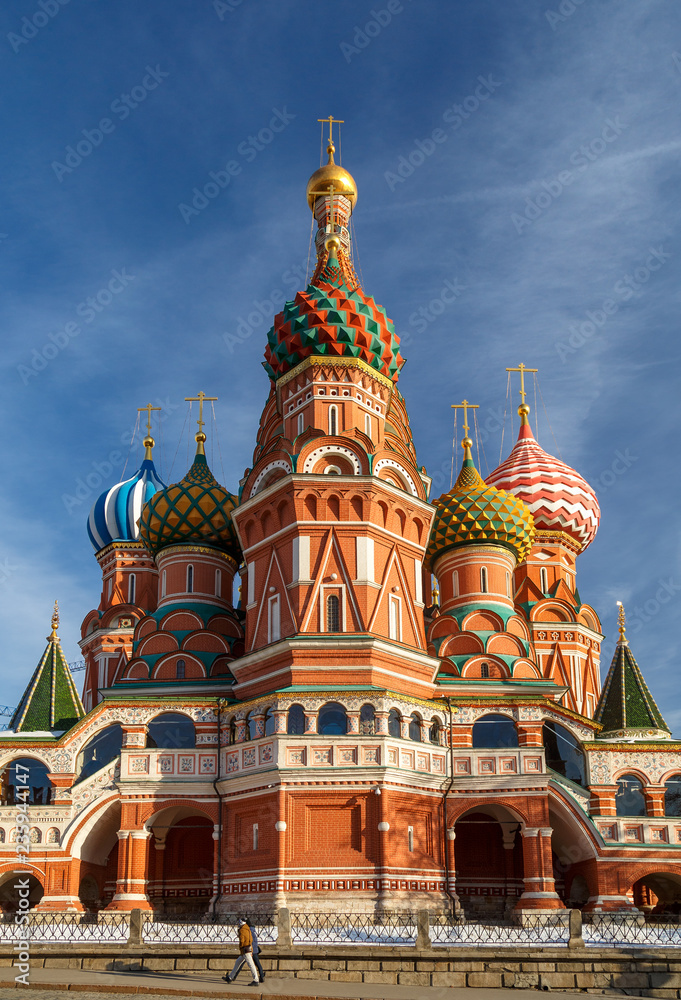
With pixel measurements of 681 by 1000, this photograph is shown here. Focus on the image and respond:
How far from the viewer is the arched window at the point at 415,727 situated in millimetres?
21581

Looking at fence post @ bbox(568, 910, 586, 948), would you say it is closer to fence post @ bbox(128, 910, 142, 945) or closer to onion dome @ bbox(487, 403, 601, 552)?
fence post @ bbox(128, 910, 142, 945)

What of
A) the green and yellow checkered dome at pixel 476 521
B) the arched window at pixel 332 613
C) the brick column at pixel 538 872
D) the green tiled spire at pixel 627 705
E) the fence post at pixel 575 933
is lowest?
the fence post at pixel 575 933

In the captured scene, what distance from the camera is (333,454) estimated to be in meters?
23.5

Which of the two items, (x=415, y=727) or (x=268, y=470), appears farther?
(x=268, y=470)

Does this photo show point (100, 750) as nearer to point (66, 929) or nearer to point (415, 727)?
point (66, 929)

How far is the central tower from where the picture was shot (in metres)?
22.0

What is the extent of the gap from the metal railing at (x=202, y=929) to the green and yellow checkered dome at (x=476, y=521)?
35.7 ft

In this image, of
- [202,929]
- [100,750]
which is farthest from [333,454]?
[202,929]

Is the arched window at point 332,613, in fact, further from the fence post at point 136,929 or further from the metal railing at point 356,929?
the fence post at point 136,929

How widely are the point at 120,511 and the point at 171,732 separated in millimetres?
13272

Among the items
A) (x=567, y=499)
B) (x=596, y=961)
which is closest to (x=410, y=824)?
(x=596, y=961)

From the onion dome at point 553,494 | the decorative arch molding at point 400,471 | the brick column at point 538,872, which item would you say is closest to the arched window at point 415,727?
the brick column at point 538,872

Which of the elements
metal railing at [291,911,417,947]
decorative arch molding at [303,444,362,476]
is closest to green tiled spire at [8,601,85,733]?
decorative arch molding at [303,444,362,476]

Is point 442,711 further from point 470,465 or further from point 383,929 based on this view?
point 470,465
